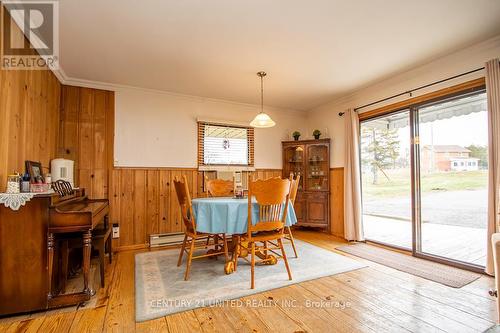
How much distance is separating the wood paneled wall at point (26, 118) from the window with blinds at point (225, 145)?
1983 mm

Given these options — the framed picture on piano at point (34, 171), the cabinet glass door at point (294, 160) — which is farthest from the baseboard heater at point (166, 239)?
the cabinet glass door at point (294, 160)

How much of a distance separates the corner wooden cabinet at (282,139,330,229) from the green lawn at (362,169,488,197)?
752mm

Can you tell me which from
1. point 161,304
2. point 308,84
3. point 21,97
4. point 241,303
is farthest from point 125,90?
point 241,303

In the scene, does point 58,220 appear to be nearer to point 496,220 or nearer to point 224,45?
point 224,45

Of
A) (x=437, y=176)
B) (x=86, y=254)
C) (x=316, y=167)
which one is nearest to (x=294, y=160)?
(x=316, y=167)

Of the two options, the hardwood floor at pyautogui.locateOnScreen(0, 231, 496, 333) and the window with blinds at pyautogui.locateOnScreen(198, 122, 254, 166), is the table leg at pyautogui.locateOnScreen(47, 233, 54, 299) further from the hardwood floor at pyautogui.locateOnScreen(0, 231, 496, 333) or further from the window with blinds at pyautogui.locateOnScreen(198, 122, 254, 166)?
the window with blinds at pyautogui.locateOnScreen(198, 122, 254, 166)

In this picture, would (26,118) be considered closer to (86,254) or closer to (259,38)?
(86,254)

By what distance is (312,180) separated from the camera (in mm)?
4695

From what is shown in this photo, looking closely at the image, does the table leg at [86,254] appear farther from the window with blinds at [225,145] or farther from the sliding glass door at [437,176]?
the sliding glass door at [437,176]

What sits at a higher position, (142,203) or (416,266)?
(142,203)

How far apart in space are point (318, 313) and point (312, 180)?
3.08m

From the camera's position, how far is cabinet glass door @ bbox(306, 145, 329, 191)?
4.58 m

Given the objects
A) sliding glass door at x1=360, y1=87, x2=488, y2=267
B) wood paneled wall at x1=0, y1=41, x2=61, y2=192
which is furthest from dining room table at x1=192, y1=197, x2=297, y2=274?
sliding glass door at x1=360, y1=87, x2=488, y2=267

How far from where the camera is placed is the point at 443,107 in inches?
117
